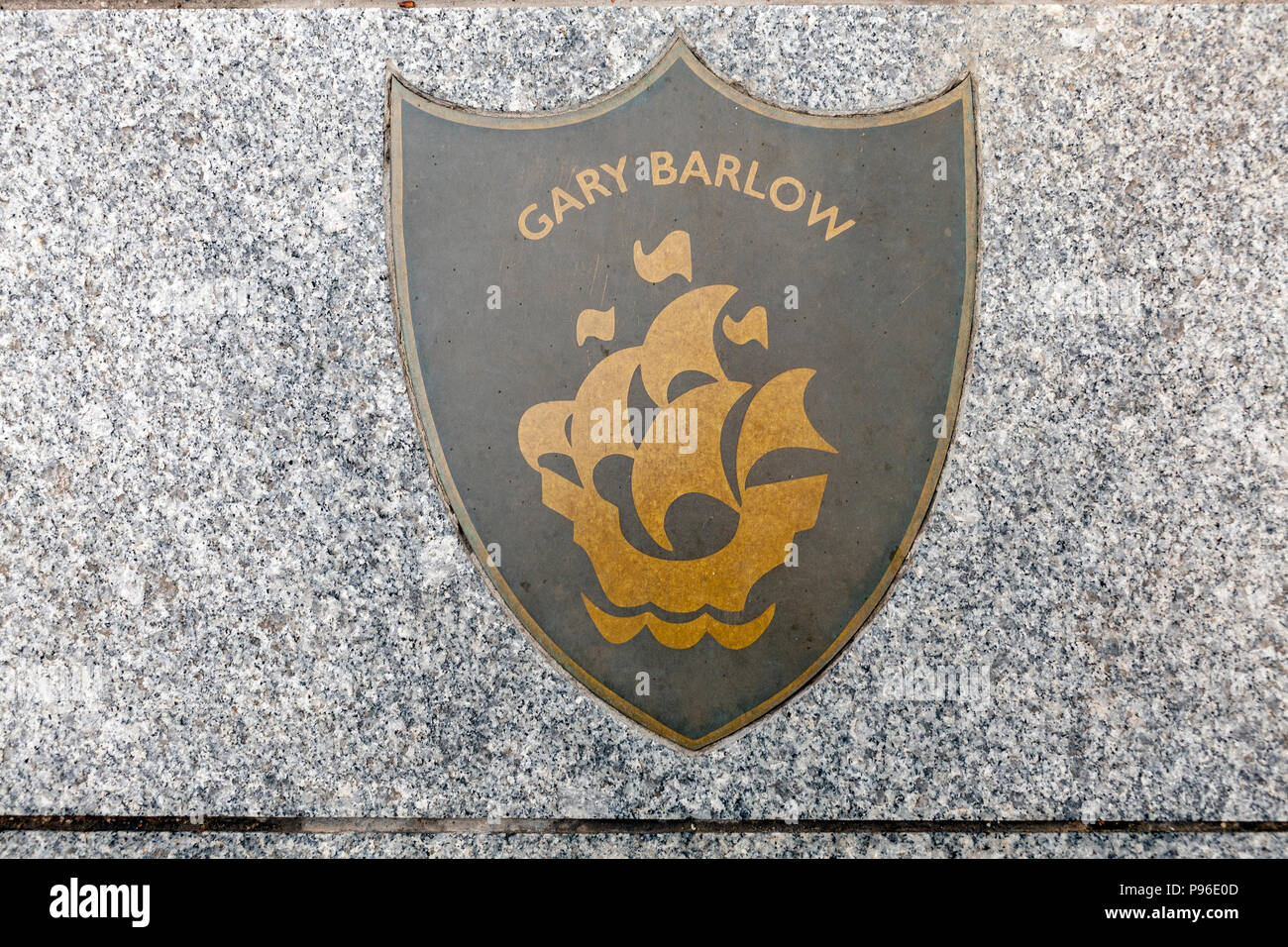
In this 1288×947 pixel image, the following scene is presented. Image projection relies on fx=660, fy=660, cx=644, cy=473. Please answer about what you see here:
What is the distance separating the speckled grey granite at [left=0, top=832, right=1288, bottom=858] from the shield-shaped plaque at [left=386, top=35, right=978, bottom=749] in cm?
26

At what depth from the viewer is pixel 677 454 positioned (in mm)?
1376

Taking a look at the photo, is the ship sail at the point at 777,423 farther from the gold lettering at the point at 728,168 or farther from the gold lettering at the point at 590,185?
the gold lettering at the point at 590,185

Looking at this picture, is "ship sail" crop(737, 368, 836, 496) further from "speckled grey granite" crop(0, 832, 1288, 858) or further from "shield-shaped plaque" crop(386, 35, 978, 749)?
"speckled grey granite" crop(0, 832, 1288, 858)

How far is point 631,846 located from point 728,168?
1449mm

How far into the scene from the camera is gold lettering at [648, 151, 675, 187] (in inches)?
54.3

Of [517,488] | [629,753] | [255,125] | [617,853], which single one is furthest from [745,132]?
[617,853]

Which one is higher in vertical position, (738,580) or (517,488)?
(517,488)

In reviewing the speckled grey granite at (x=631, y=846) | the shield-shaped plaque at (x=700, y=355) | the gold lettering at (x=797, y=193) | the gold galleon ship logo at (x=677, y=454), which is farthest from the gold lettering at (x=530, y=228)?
the speckled grey granite at (x=631, y=846)

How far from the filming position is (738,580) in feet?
4.53

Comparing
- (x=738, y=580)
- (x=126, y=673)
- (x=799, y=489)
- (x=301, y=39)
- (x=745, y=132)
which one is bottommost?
(x=126, y=673)

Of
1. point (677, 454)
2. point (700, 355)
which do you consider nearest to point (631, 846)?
point (677, 454)

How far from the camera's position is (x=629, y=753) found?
1418 mm
